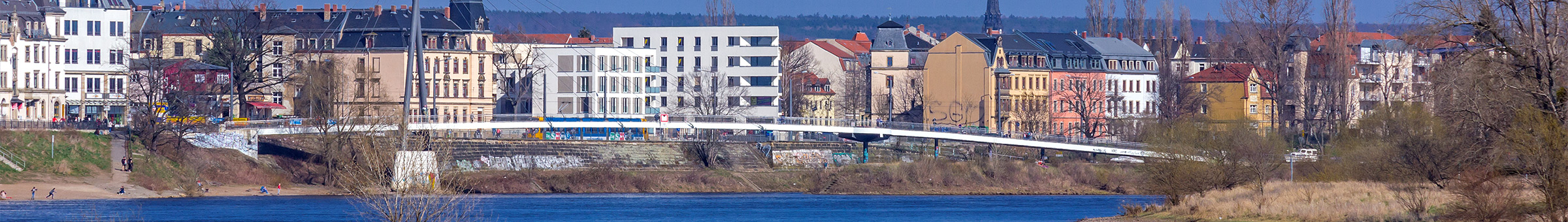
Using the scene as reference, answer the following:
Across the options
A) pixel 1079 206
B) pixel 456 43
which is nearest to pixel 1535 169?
pixel 1079 206

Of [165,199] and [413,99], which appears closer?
[165,199]

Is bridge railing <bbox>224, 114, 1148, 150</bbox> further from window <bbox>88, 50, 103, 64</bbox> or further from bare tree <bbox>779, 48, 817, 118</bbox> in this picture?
window <bbox>88, 50, 103, 64</bbox>

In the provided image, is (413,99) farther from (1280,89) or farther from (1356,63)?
(1356,63)

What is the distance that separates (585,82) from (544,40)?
15.3 meters

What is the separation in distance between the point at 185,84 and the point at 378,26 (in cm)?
1303

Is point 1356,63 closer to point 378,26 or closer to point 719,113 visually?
point 719,113

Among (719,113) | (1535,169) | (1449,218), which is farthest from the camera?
(719,113)

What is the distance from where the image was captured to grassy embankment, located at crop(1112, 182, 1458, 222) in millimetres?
45219

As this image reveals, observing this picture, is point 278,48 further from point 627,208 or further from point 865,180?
point 627,208

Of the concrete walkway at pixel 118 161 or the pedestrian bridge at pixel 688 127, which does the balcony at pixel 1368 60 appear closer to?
the pedestrian bridge at pixel 688 127

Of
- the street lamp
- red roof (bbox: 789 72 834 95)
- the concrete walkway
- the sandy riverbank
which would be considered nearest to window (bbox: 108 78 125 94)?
the concrete walkway

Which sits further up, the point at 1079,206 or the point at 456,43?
the point at 456,43

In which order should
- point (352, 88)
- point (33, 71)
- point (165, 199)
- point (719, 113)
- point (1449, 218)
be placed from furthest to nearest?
point (719, 113), point (352, 88), point (33, 71), point (165, 199), point (1449, 218)

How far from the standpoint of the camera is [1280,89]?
101 metres
